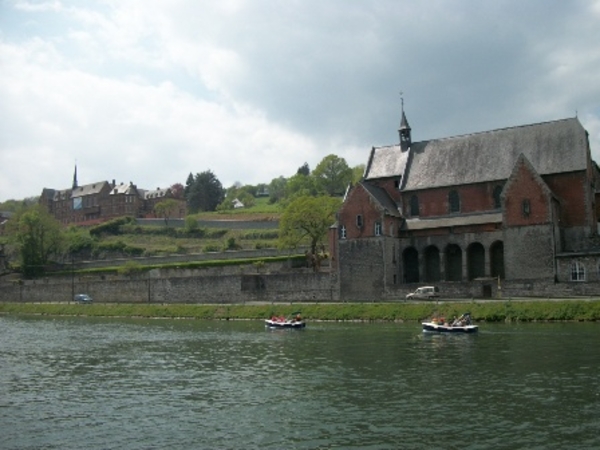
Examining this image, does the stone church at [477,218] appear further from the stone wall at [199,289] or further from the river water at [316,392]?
the river water at [316,392]

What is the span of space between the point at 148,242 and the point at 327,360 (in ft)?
343

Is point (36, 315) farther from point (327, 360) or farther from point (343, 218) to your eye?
point (327, 360)

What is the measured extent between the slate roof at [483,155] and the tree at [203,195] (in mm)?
107658

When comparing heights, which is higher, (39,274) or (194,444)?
(39,274)

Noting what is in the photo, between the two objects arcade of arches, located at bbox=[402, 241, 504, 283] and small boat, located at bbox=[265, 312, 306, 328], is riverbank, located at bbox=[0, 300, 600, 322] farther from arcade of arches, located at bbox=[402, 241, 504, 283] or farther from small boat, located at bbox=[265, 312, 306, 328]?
arcade of arches, located at bbox=[402, 241, 504, 283]

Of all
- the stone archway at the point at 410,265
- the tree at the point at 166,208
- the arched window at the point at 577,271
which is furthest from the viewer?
the tree at the point at 166,208

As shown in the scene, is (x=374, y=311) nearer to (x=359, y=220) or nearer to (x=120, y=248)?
(x=359, y=220)

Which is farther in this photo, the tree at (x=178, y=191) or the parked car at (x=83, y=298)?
the tree at (x=178, y=191)

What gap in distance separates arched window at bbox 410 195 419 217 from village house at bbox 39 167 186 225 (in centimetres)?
10009

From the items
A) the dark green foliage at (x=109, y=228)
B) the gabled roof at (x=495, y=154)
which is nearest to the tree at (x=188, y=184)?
the dark green foliage at (x=109, y=228)

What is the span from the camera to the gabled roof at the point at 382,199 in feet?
216

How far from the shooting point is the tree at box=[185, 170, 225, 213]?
178m

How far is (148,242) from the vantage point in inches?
5236

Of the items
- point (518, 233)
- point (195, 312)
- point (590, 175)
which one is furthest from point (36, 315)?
point (590, 175)
